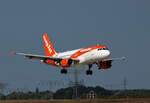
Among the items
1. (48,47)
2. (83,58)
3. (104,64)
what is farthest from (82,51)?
(48,47)

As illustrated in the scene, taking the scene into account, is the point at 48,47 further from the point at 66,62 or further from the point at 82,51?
the point at 82,51

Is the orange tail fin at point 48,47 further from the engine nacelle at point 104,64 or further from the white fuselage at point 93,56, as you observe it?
the white fuselage at point 93,56

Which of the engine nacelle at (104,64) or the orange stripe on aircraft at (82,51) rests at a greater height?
the orange stripe on aircraft at (82,51)

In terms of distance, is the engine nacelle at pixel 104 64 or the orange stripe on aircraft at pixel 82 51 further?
the engine nacelle at pixel 104 64

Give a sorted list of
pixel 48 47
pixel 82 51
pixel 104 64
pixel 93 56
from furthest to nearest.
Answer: pixel 48 47
pixel 104 64
pixel 82 51
pixel 93 56

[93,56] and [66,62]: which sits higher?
[93,56]

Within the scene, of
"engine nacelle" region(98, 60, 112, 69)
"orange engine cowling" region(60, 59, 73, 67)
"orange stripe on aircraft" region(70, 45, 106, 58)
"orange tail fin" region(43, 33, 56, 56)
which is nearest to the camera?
"orange stripe on aircraft" region(70, 45, 106, 58)

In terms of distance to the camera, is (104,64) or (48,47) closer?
(104,64)

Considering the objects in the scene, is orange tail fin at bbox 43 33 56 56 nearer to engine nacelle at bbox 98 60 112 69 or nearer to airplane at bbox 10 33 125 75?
airplane at bbox 10 33 125 75

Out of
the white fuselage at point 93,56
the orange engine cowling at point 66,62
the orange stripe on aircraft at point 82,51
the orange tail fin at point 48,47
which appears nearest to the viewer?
the white fuselage at point 93,56

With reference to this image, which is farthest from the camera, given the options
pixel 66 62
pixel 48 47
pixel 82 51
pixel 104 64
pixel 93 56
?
pixel 48 47

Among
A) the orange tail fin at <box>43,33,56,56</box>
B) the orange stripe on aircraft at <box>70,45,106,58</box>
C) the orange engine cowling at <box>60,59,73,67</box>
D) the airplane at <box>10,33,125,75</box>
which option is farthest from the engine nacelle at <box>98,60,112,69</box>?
the orange tail fin at <box>43,33,56,56</box>

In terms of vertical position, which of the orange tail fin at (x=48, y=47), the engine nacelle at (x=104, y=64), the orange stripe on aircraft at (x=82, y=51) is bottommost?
the engine nacelle at (x=104, y=64)

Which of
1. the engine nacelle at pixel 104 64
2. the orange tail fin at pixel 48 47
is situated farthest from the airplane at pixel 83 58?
the orange tail fin at pixel 48 47
